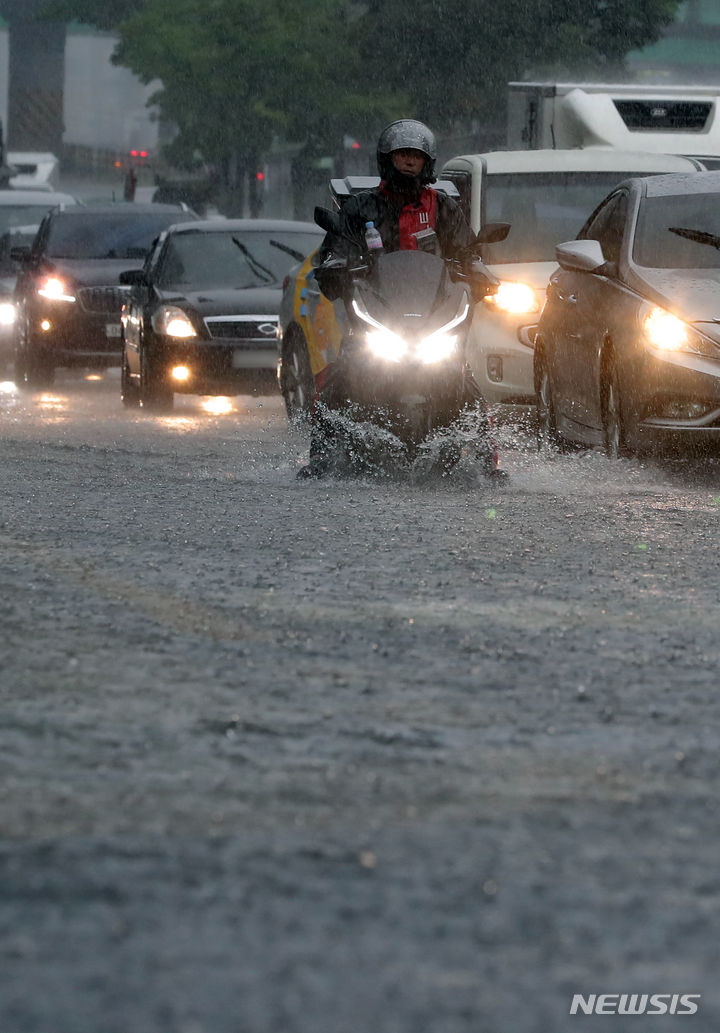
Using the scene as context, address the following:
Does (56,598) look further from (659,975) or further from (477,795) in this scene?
(659,975)

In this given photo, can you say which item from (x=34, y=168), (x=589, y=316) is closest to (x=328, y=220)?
(x=589, y=316)

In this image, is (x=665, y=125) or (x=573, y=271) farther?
(x=665, y=125)

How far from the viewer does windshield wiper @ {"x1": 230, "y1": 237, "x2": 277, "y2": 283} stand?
17281mm

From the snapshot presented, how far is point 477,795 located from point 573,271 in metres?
7.77

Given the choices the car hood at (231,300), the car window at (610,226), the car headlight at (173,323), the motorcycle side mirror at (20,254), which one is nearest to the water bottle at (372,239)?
the car window at (610,226)

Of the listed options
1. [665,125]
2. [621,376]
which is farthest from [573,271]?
[665,125]

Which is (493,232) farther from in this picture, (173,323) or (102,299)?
(102,299)

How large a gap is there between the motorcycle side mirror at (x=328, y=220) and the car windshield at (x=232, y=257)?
6.55 meters

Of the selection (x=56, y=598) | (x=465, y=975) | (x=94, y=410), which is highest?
(x=465, y=975)

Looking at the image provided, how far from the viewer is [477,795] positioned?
4.46 m

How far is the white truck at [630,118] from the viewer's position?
17250 mm

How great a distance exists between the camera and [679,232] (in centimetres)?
1162

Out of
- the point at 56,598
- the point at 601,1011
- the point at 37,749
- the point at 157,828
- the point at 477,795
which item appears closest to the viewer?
the point at 601,1011

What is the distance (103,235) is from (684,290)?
35.7 ft
